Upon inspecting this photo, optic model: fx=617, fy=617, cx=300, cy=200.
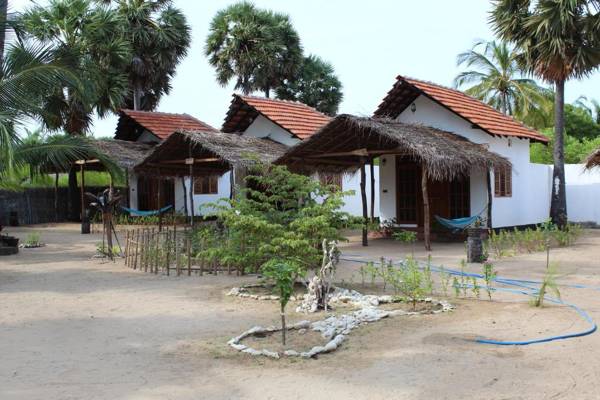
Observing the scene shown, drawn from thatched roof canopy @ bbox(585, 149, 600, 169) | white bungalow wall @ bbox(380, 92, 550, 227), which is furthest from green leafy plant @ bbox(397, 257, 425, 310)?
white bungalow wall @ bbox(380, 92, 550, 227)

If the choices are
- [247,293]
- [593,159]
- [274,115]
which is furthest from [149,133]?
[247,293]

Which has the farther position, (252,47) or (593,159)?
(252,47)

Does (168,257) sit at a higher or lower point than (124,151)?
lower

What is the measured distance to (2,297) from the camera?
872cm

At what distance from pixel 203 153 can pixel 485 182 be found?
7.70 metres

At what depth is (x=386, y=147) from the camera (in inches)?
599

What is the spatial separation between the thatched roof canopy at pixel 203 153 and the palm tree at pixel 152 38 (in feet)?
29.3

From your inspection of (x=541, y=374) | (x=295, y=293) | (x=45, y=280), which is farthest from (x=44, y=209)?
(x=541, y=374)

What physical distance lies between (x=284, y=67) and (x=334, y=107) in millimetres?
4551

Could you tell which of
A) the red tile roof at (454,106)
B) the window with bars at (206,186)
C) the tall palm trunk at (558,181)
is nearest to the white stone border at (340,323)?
the red tile roof at (454,106)

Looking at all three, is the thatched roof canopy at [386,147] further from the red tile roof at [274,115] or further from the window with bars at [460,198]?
the red tile roof at [274,115]

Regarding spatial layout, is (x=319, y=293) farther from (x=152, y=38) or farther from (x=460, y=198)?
(x=152, y=38)

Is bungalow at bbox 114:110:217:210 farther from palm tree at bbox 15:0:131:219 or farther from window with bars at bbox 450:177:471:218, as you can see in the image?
window with bars at bbox 450:177:471:218

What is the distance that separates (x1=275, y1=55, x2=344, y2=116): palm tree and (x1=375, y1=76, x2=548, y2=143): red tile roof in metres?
13.4
